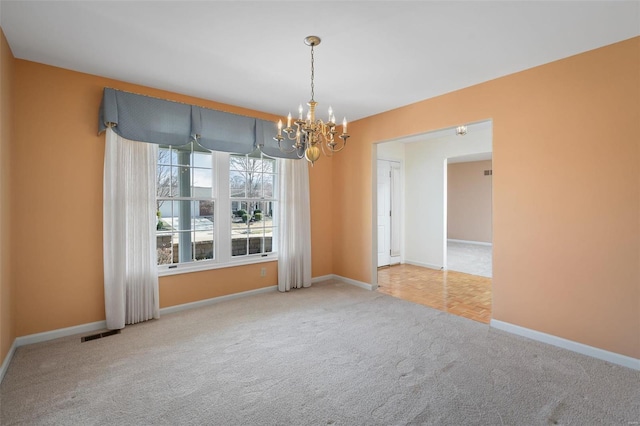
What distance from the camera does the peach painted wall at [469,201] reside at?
9.26 metres

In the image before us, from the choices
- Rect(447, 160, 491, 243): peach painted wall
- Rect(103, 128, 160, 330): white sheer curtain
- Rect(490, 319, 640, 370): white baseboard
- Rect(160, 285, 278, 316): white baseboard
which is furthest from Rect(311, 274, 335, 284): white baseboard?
Rect(447, 160, 491, 243): peach painted wall

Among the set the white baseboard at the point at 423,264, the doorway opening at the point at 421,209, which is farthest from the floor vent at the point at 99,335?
the white baseboard at the point at 423,264

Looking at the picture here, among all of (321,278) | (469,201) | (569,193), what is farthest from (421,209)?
(469,201)

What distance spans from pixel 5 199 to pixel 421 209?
21.0ft

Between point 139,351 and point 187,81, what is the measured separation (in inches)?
113

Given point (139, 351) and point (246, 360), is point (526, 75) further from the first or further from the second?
point (139, 351)

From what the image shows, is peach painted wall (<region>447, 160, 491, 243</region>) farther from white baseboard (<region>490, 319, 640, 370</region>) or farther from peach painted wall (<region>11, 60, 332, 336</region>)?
peach painted wall (<region>11, 60, 332, 336</region>)

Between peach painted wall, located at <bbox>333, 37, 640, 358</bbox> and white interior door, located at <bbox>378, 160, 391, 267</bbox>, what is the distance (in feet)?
9.04

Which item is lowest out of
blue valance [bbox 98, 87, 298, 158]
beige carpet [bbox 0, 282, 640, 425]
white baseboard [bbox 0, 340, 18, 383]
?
beige carpet [bbox 0, 282, 640, 425]

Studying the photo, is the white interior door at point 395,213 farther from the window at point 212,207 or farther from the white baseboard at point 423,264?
the window at point 212,207

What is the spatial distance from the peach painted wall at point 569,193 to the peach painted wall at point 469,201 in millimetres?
6610

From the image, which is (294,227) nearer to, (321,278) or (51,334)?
(321,278)

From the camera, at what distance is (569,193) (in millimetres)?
2836

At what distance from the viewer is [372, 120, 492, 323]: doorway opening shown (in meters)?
5.57
